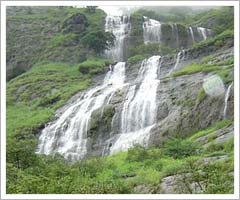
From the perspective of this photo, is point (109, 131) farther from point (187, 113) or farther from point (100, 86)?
point (100, 86)

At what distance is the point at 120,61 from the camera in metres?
21.4

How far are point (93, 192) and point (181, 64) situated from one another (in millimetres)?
9847

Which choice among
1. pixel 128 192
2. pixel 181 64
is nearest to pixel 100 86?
pixel 181 64

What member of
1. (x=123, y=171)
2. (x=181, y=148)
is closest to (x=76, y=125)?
(x=181, y=148)

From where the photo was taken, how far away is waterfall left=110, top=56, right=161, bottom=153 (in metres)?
13.3

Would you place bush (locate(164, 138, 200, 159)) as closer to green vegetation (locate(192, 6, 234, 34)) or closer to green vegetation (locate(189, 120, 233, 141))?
green vegetation (locate(189, 120, 233, 141))

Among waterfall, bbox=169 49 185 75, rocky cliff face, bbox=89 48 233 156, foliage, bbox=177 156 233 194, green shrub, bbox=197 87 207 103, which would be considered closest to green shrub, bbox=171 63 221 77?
rocky cliff face, bbox=89 48 233 156

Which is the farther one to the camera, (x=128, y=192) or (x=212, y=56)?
(x=212, y=56)

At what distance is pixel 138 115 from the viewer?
46.9 ft

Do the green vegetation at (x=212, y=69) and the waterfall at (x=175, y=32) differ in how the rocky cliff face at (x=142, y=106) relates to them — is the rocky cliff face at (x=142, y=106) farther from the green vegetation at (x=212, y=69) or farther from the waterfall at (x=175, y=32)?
the waterfall at (x=175, y=32)

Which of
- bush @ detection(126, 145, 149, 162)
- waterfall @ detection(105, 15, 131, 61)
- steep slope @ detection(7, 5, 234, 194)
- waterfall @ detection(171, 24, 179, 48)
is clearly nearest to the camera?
steep slope @ detection(7, 5, 234, 194)

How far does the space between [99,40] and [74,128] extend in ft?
27.0

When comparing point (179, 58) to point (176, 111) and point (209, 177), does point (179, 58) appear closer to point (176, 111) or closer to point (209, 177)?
point (176, 111)

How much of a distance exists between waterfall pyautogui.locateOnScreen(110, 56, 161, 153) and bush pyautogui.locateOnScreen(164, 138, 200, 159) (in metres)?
1.44
